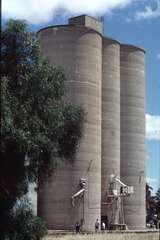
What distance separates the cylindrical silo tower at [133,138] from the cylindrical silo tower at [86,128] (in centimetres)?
906

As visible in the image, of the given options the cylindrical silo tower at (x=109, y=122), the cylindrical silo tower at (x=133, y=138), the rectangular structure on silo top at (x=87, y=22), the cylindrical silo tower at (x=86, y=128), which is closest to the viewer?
the cylindrical silo tower at (x=86, y=128)

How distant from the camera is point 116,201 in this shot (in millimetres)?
74500

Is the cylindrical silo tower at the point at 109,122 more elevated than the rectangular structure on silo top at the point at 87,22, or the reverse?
the rectangular structure on silo top at the point at 87,22

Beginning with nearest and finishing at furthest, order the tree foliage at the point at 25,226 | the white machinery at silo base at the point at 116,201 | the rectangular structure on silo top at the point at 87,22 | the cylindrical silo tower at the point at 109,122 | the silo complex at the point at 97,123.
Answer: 1. the tree foliage at the point at 25,226
2. the silo complex at the point at 97,123
3. the white machinery at silo base at the point at 116,201
4. the cylindrical silo tower at the point at 109,122
5. the rectangular structure on silo top at the point at 87,22

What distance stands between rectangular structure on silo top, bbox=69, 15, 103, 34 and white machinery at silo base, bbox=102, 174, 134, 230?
20.3m

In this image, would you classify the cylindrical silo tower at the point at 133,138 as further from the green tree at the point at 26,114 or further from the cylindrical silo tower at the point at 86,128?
the green tree at the point at 26,114

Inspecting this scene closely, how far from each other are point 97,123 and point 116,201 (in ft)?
38.2

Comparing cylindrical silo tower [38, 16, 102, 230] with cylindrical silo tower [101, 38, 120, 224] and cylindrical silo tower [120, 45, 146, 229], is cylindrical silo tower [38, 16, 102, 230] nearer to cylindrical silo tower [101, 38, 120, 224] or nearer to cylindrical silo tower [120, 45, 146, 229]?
cylindrical silo tower [101, 38, 120, 224]

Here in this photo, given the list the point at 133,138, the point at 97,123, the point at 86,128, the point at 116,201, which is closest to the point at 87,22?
the point at 97,123

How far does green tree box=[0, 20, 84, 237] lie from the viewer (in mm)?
23531

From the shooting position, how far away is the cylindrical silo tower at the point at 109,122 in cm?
7425

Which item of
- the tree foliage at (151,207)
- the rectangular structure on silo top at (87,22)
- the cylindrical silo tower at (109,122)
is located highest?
the rectangular structure on silo top at (87,22)

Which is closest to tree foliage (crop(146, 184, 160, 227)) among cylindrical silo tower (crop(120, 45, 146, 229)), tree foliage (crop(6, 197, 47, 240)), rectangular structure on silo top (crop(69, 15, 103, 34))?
cylindrical silo tower (crop(120, 45, 146, 229))

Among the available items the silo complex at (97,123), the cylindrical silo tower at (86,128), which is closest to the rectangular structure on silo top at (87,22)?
the silo complex at (97,123)
